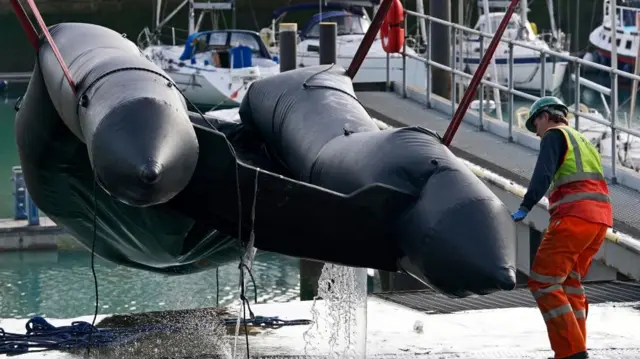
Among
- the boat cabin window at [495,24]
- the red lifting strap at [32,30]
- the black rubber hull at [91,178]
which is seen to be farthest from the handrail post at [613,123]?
the boat cabin window at [495,24]

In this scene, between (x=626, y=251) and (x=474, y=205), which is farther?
(x=626, y=251)

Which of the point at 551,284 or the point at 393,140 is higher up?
the point at 393,140

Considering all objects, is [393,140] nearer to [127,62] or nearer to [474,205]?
[474,205]

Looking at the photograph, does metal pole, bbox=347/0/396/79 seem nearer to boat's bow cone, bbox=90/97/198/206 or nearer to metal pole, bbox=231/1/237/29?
A: boat's bow cone, bbox=90/97/198/206

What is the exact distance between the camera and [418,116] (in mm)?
13930

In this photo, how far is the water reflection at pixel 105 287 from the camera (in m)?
13.8

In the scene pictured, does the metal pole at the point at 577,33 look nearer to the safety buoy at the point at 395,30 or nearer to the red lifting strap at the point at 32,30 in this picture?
the safety buoy at the point at 395,30

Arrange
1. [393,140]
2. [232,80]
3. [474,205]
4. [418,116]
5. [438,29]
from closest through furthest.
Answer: [474,205] → [393,140] → [418,116] → [438,29] → [232,80]

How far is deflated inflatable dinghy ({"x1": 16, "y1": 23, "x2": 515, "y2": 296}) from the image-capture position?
16.4 ft

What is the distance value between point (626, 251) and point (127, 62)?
14.6 ft

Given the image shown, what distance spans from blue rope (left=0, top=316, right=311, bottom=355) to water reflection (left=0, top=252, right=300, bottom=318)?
17.6ft

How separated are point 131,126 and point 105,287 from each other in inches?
384

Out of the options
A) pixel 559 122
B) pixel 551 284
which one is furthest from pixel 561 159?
pixel 551 284

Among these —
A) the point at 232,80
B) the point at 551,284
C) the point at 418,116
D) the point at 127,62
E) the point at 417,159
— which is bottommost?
the point at 232,80
